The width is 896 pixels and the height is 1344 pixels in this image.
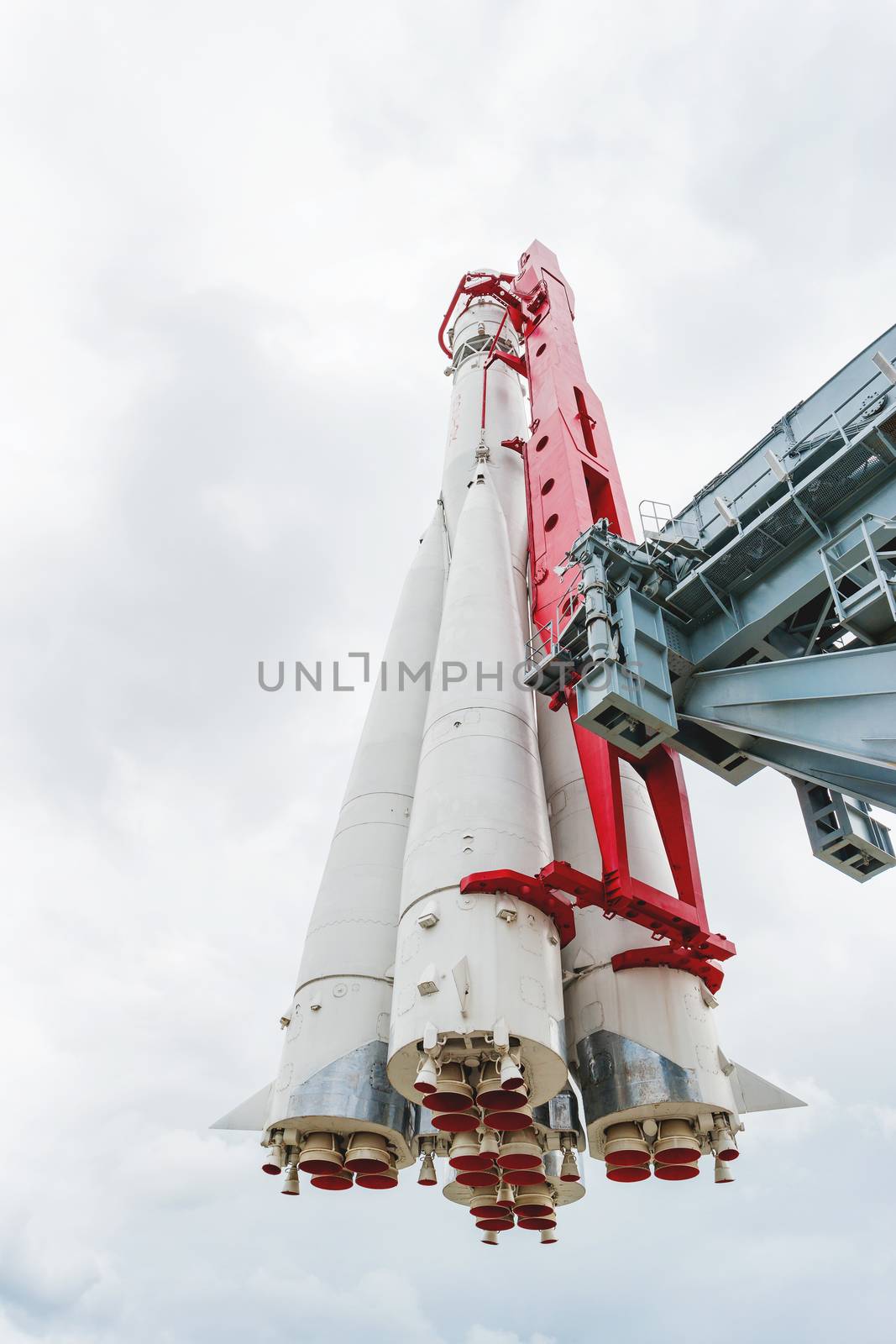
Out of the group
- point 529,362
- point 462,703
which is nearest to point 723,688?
point 462,703

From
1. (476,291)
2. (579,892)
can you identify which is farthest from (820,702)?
(476,291)

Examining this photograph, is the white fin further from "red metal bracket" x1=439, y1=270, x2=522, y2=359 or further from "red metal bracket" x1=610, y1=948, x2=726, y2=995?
"red metal bracket" x1=439, y1=270, x2=522, y2=359

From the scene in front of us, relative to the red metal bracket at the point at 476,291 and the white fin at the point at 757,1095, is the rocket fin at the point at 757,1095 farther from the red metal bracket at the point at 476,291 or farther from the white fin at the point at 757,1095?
the red metal bracket at the point at 476,291

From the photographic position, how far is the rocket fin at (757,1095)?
12.5 meters

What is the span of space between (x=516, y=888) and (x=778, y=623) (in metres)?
4.59

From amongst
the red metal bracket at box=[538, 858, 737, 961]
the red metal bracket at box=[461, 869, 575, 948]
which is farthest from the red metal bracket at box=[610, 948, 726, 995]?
the red metal bracket at box=[461, 869, 575, 948]

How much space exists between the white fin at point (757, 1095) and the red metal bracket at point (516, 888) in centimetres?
401

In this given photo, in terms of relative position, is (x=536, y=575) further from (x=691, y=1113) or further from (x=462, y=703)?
(x=691, y=1113)

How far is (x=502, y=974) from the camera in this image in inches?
394

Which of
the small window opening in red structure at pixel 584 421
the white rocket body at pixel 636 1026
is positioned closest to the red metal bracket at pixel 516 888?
the white rocket body at pixel 636 1026

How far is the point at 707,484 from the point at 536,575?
415 centimetres

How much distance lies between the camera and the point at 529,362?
21047 mm

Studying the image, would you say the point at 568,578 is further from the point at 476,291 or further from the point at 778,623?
the point at 476,291

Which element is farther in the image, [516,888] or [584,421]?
[584,421]
